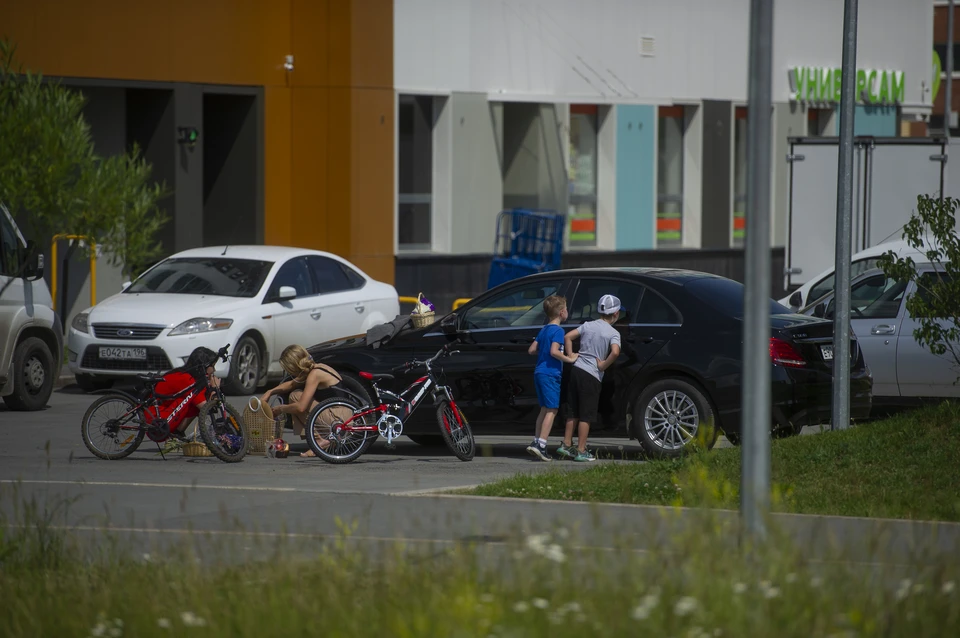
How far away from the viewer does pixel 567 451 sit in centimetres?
1288

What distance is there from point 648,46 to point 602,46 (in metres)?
1.25

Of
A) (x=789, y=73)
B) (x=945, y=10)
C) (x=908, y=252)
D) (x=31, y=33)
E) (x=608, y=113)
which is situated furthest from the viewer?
(x=945, y=10)

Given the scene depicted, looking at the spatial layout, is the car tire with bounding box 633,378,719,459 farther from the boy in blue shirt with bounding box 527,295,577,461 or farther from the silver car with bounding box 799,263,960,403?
the silver car with bounding box 799,263,960,403

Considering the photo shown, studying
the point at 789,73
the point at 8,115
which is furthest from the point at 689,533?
the point at 789,73

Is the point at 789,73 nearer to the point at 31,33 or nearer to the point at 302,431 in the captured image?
the point at 31,33

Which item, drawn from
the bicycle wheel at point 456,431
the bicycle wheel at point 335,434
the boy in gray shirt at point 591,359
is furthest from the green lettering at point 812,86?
the bicycle wheel at point 335,434

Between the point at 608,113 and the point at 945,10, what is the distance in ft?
147

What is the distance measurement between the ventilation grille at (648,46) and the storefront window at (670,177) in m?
1.40

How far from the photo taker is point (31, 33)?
872 inches

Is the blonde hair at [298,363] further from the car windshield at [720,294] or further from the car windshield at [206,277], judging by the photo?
the car windshield at [206,277]

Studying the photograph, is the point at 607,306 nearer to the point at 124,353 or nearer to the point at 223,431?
the point at 223,431

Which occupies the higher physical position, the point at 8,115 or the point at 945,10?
the point at 945,10

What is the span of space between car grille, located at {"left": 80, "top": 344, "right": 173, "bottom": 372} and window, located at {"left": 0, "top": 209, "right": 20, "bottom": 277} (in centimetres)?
153

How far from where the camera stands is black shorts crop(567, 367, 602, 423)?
1265cm
